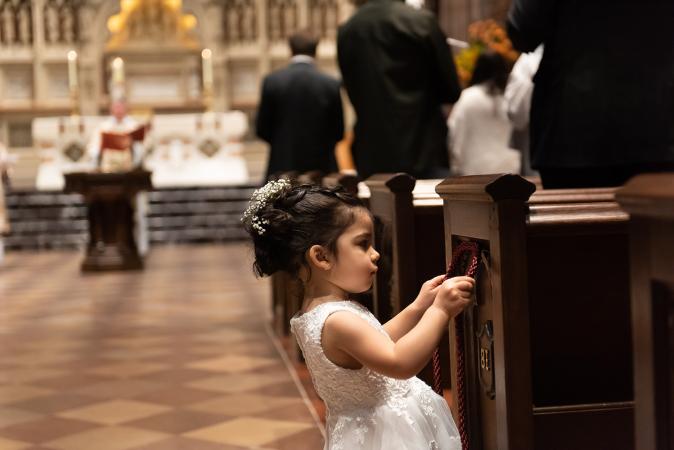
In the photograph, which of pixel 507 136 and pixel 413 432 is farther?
pixel 507 136

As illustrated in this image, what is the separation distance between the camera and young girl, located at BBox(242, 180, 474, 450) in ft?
7.20

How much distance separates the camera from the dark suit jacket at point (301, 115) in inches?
251

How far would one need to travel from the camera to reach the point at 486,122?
6355 mm

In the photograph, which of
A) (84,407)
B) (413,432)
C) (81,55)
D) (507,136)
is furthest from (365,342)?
(81,55)

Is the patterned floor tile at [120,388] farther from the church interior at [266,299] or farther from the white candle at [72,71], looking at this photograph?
the white candle at [72,71]

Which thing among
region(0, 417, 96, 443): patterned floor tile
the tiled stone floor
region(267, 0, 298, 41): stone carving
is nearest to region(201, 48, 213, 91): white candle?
region(267, 0, 298, 41): stone carving

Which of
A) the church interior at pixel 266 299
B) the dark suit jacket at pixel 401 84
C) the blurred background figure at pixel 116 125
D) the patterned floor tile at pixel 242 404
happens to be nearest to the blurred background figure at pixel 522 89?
the dark suit jacket at pixel 401 84

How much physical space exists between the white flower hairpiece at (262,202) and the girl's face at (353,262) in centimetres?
17

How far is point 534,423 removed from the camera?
2303 millimetres

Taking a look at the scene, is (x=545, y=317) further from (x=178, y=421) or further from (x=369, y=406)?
(x=178, y=421)

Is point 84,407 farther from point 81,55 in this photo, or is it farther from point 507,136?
point 81,55

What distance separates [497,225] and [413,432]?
47 cm

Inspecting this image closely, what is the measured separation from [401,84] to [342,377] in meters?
2.92

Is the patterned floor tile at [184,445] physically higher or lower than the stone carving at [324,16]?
lower
